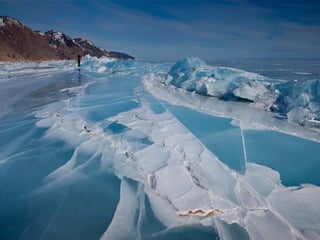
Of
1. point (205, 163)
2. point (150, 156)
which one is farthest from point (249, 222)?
point (150, 156)

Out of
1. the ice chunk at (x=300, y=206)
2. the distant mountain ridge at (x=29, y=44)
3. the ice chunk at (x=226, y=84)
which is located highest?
the ice chunk at (x=300, y=206)

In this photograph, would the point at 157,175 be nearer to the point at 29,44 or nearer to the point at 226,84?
the point at 226,84

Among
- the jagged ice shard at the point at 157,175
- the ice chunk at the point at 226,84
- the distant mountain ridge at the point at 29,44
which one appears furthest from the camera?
the distant mountain ridge at the point at 29,44

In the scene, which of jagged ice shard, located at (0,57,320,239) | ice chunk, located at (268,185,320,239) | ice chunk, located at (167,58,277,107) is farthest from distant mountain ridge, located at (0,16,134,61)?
ice chunk, located at (268,185,320,239)

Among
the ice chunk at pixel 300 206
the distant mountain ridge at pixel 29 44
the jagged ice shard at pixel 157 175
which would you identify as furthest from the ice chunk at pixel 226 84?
the distant mountain ridge at pixel 29 44

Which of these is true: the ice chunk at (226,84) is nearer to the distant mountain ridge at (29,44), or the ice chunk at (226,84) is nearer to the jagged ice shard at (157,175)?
the jagged ice shard at (157,175)

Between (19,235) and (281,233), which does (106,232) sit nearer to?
(19,235)
